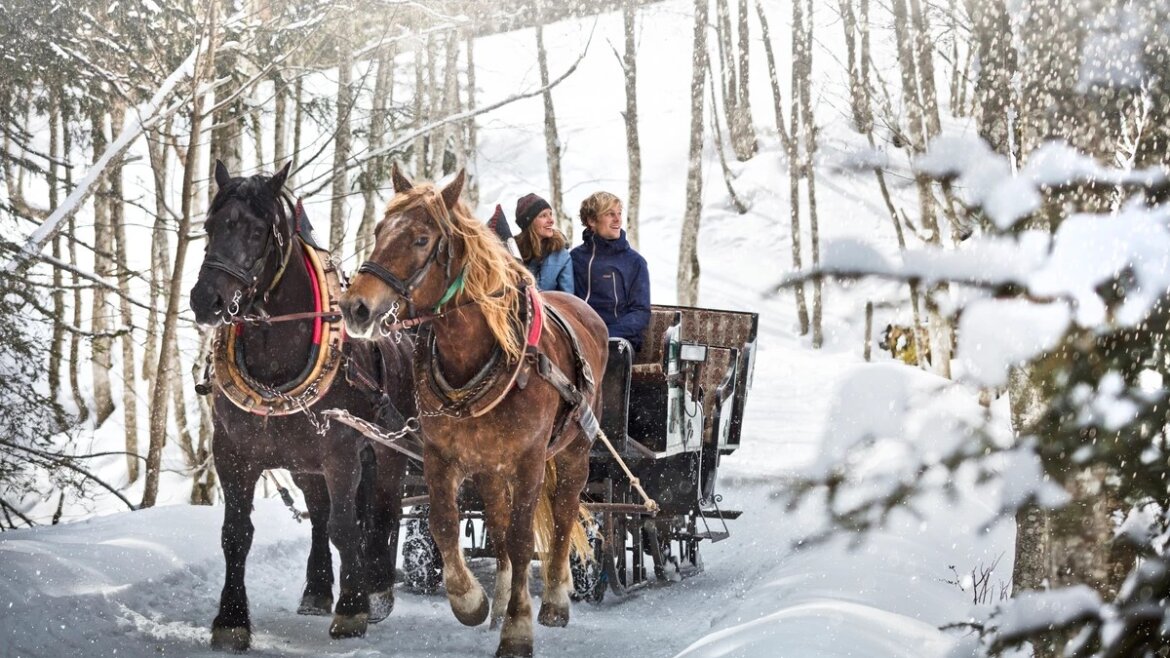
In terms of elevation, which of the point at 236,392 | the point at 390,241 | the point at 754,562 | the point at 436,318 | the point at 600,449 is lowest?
the point at 754,562

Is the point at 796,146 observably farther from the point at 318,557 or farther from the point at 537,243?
the point at 318,557

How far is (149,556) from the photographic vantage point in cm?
601

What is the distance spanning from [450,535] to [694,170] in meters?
12.9

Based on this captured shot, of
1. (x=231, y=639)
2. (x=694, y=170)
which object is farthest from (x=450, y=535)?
(x=694, y=170)

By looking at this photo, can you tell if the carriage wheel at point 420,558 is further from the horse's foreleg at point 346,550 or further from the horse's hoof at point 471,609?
the horse's hoof at point 471,609

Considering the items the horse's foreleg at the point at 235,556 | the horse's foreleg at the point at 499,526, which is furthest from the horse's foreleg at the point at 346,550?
the horse's foreleg at the point at 499,526

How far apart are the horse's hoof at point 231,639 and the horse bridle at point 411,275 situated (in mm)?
1497

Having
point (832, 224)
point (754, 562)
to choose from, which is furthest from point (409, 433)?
point (832, 224)

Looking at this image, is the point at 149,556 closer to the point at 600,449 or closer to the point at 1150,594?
the point at 600,449

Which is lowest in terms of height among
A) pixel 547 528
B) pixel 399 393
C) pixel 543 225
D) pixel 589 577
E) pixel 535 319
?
pixel 589 577

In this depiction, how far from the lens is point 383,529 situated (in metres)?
5.92

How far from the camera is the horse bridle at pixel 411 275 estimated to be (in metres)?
4.43

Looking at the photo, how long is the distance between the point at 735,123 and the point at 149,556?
22.8 meters

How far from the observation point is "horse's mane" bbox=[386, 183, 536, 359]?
471 centimetres
